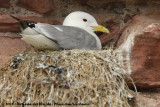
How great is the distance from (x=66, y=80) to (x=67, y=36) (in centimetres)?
41

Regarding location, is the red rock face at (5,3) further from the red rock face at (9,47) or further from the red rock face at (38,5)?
the red rock face at (9,47)

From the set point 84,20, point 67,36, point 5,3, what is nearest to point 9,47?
point 5,3

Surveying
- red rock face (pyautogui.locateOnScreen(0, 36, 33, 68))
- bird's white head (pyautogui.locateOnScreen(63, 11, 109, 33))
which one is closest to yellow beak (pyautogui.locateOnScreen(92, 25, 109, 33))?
bird's white head (pyautogui.locateOnScreen(63, 11, 109, 33))

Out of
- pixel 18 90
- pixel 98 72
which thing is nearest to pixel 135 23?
pixel 98 72

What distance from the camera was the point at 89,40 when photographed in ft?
6.24

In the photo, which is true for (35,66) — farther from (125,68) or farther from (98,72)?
(125,68)

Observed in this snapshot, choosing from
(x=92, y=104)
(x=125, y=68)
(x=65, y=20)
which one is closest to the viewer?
(x=92, y=104)

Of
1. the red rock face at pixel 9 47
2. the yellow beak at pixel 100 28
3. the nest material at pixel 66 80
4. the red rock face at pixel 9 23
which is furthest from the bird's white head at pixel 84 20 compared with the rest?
the nest material at pixel 66 80

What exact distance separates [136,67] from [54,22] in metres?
0.78

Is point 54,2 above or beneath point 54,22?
above

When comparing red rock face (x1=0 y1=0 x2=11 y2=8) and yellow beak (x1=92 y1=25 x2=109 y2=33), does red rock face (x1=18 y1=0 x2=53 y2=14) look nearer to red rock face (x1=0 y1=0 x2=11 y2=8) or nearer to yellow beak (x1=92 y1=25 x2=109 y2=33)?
red rock face (x1=0 y1=0 x2=11 y2=8)

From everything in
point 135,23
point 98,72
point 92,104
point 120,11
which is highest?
point 120,11

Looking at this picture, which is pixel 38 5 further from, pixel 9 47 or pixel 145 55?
pixel 145 55

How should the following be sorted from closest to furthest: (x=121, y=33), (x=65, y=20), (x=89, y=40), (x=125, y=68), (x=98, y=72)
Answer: (x=98, y=72)
(x=125, y=68)
(x=89, y=40)
(x=121, y=33)
(x=65, y=20)
